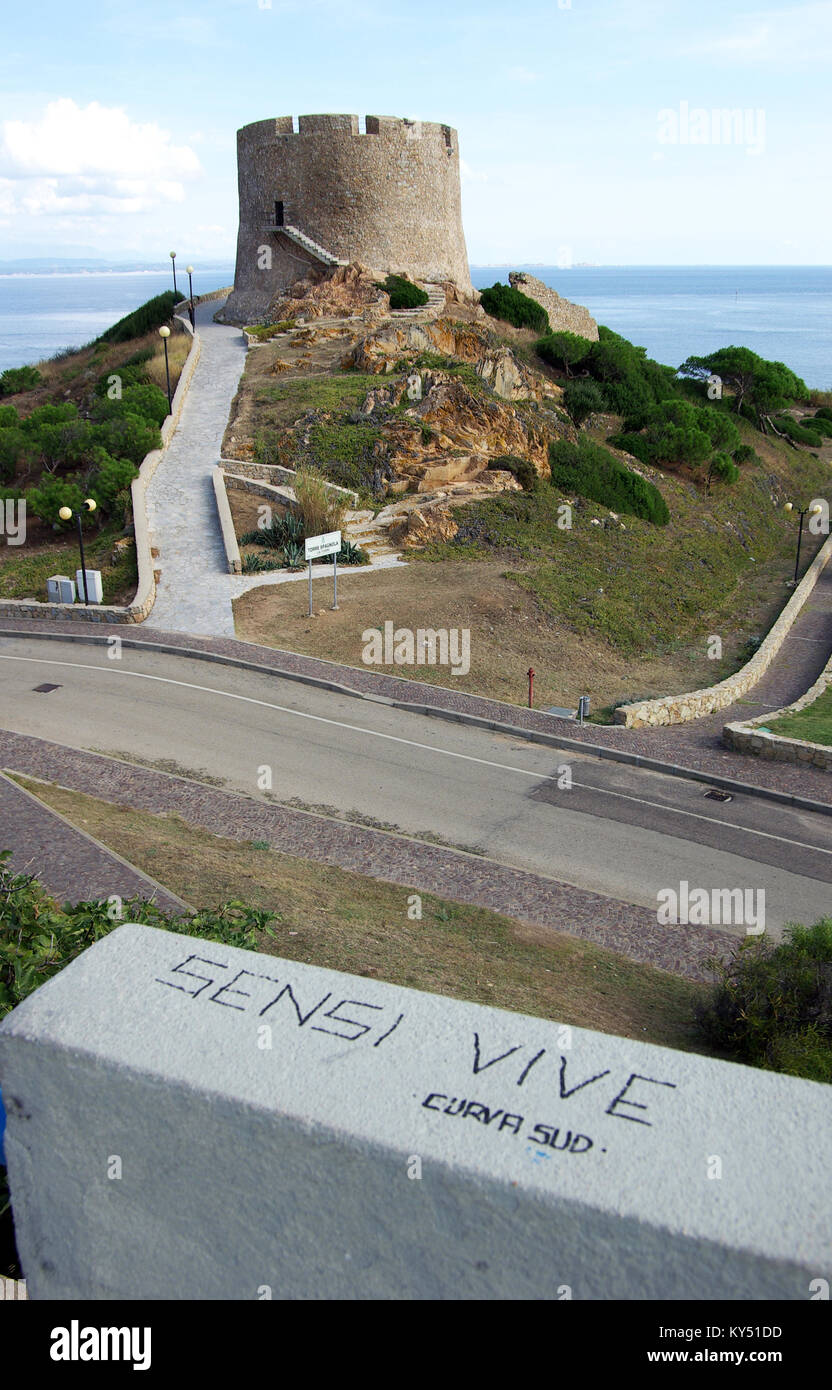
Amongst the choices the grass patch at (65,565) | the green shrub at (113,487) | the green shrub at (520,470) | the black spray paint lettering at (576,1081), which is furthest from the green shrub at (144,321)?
the black spray paint lettering at (576,1081)

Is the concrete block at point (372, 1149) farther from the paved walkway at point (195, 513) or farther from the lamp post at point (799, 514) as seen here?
the lamp post at point (799, 514)

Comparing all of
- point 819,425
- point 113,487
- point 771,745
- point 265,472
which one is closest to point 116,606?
point 113,487

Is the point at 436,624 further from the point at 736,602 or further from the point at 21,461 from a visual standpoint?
the point at 21,461

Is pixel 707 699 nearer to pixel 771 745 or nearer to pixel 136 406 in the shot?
pixel 771 745

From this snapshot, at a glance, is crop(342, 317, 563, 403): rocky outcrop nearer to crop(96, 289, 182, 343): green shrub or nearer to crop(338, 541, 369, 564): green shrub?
crop(338, 541, 369, 564): green shrub

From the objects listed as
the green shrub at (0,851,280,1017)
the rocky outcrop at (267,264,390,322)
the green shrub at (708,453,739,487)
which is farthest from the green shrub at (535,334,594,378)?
the green shrub at (0,851,280,1017)
